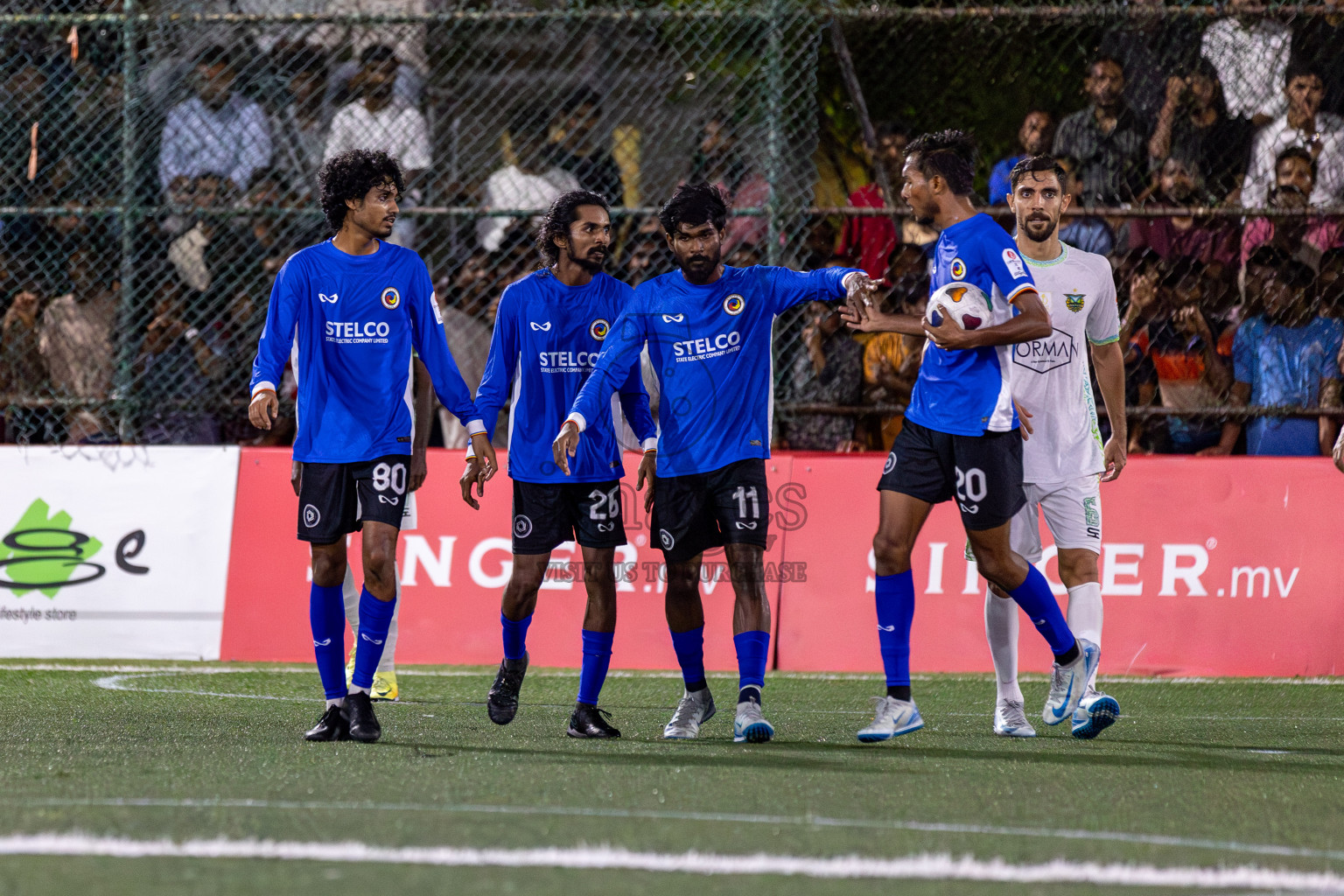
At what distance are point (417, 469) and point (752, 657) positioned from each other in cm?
146

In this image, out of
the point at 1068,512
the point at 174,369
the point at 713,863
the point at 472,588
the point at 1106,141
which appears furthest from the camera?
the point at 174,369

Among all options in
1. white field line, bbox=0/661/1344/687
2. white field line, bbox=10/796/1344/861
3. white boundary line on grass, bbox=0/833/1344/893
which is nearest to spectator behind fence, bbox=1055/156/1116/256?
white field line, bbox=0/661/1344/687

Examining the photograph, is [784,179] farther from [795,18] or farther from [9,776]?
[9,776]

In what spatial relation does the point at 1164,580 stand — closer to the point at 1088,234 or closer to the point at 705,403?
the point at 1088,234

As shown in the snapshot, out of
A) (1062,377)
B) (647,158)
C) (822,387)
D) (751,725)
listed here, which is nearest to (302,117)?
(647,158)

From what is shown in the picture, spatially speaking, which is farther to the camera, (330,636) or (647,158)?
(647,158)

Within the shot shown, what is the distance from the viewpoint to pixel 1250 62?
859cm

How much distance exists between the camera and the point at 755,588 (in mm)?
5273

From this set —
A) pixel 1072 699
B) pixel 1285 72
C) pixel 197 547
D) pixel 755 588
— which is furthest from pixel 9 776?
pixel 1285 72

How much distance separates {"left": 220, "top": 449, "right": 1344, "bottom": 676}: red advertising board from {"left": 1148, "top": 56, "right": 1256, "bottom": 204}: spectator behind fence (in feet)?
6.04

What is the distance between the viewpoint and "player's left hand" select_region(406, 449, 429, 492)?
5620 mm

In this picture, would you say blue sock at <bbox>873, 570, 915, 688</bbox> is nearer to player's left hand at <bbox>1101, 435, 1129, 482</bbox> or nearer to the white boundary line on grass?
player's left hand at <bbox>1101, 435, 1129, 482</bbox>

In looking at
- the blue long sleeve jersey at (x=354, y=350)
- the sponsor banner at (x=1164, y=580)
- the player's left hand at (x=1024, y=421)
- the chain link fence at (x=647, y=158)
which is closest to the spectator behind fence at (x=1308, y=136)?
the chain link fence at (x=647, y=158)

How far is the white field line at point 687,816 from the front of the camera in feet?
10.9
